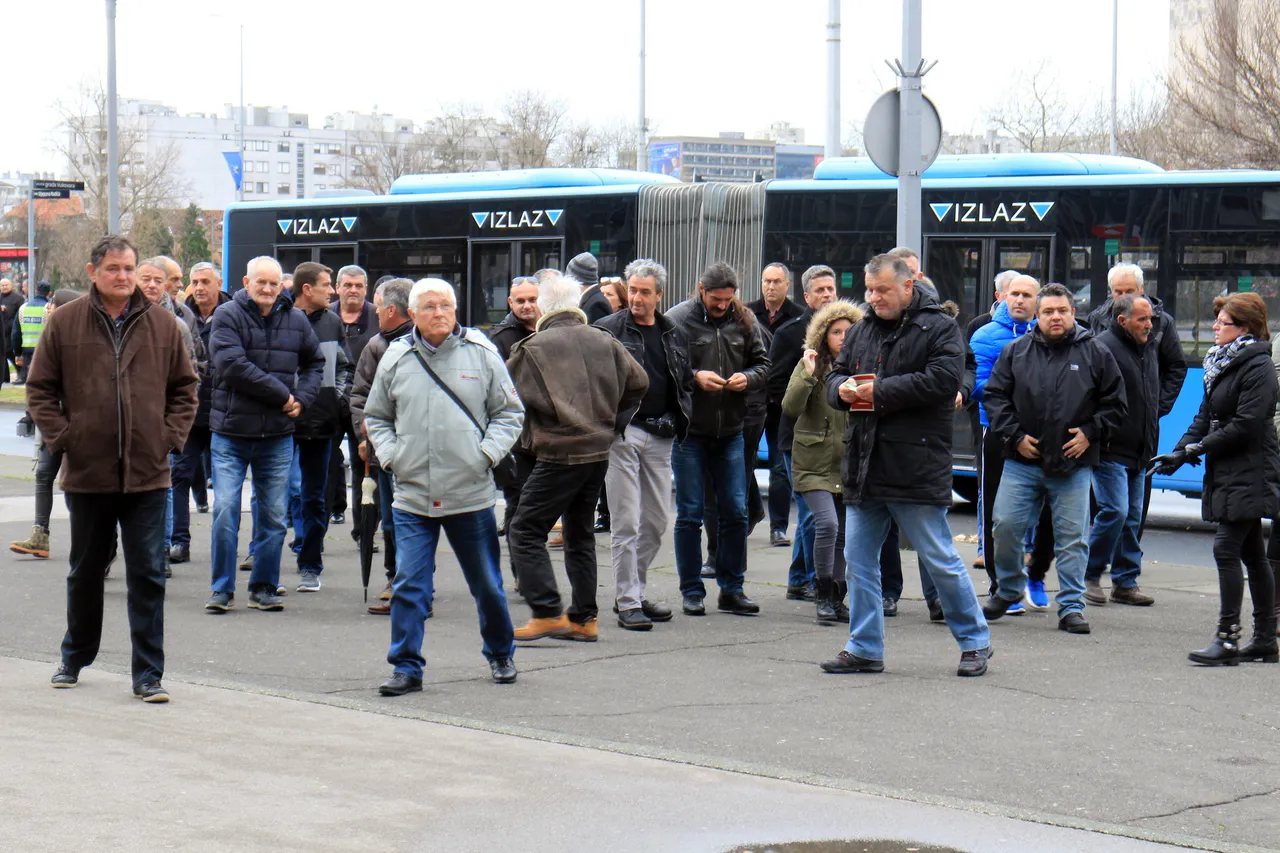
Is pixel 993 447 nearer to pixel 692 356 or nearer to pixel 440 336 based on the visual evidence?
pixel 692 356

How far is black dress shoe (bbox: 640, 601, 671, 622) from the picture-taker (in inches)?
357

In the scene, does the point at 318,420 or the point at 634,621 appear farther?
the point at 318,420

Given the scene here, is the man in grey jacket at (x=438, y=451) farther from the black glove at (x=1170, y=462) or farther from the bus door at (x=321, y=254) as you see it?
the bus door at (x=321, y=254)

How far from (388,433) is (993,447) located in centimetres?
368

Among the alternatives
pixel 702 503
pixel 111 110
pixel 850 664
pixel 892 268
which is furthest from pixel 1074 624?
pixel 111 110

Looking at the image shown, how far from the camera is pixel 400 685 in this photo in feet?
23.4

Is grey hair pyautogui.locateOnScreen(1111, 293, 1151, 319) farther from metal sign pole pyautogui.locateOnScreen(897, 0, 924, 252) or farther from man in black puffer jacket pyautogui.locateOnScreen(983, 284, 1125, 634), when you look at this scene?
metal sign pole pyautogui.locateOnScreen(897, 0, 924, 252)

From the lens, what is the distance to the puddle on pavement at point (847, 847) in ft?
16.1

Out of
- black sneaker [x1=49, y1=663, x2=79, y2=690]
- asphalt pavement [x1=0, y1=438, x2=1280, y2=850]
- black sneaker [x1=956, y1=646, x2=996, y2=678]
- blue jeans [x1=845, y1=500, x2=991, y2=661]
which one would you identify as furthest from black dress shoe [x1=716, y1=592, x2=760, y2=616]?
black sneaker [x1=49, y1=663, x2=79, y2=690]

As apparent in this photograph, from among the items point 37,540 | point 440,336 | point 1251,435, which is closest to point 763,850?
point 440,336

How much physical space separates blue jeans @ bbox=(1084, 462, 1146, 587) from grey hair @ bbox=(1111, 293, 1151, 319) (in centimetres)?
83

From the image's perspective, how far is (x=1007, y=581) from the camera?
9133 millimetres

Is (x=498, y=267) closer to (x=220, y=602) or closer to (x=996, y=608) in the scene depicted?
(x=220, y=602)

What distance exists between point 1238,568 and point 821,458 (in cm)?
215
